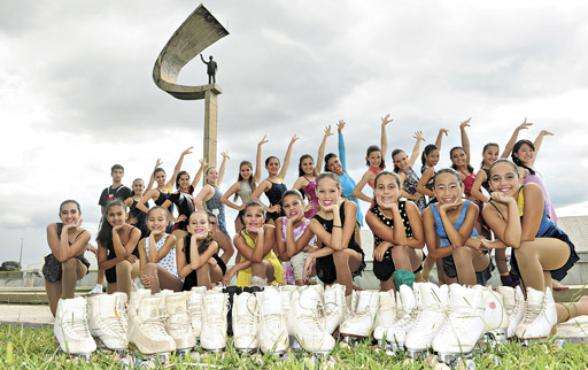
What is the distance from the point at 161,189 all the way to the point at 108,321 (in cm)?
439

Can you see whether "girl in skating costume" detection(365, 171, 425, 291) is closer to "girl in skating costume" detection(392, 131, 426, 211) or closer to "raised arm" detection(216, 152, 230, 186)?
"girl in skating costume" detection(392, 131, 426, 211)

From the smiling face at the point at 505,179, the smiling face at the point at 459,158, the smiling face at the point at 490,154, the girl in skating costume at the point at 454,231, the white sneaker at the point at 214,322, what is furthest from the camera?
the smiling face at the point at 459,158

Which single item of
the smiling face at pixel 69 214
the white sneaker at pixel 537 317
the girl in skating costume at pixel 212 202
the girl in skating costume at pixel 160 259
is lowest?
the white sneaker at pixel 537 317

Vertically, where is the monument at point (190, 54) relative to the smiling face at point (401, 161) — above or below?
above

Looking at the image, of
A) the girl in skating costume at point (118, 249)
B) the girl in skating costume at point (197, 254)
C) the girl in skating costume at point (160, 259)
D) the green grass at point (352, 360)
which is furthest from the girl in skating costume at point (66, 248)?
the green grass at point (352, 360)

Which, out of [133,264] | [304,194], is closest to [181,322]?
[133,264]

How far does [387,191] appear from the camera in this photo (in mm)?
4348

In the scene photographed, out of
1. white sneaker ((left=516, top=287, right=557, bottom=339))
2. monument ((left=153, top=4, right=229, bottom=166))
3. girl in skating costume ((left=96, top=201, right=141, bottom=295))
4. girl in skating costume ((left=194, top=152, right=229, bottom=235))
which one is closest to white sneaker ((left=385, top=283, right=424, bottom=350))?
white sneaker ((left=516, top=287, right=557, bottom=339))

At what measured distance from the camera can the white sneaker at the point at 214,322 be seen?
2908mm

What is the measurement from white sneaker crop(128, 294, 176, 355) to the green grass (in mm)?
109

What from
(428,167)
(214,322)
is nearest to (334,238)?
(214,322)

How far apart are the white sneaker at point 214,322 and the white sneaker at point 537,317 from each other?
6.19ft

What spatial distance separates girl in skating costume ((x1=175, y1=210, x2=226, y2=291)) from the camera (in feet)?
15.9

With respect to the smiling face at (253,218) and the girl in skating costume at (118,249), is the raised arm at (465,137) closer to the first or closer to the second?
the smiling face at (253,218)
